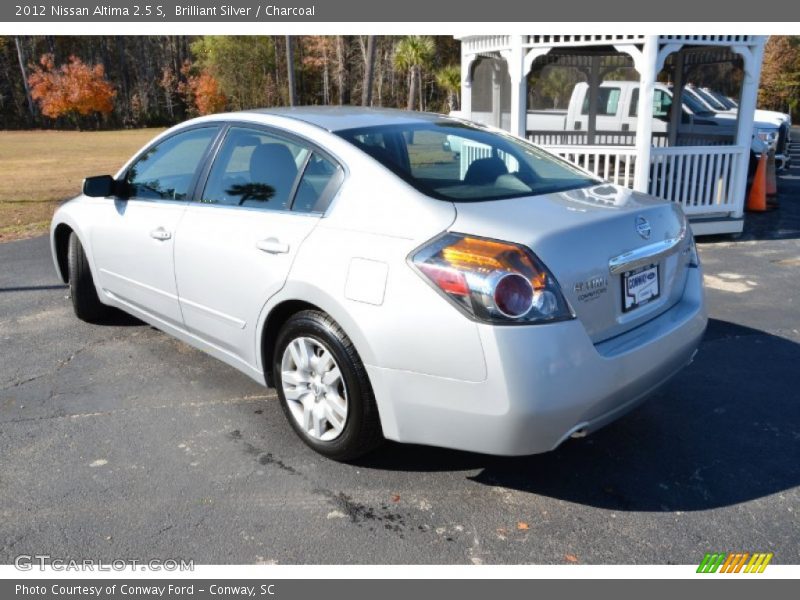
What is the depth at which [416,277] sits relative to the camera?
2752 millimetres

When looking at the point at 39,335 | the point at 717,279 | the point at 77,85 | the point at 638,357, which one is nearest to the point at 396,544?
the point at 638,357

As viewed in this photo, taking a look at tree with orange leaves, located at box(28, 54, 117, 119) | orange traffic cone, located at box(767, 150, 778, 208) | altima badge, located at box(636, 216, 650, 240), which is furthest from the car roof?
tree with orange leaves, located at box(28, 54, 117, 119)

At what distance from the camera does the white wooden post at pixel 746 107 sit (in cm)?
890

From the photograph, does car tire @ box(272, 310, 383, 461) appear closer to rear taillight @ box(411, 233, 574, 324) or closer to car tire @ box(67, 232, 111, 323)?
rear taillight @ box(411, 233, 574, 324)

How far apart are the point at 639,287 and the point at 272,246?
1.70 metres

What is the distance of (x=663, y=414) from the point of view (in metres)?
3.92

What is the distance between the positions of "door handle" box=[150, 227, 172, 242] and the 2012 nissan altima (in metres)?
0.02

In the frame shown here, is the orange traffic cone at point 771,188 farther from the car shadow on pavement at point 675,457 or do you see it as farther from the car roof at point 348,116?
the car roof at point 348,116

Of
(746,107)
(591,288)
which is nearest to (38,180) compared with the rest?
(746,107)

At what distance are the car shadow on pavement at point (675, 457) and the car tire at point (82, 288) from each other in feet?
9.81

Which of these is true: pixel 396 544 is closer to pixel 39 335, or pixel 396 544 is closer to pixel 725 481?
pixel 725 481

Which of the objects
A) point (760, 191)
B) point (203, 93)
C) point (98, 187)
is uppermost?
point (203, 93)

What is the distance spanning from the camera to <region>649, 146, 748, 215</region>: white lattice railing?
29.2 ft

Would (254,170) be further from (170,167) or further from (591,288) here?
(591,288)
